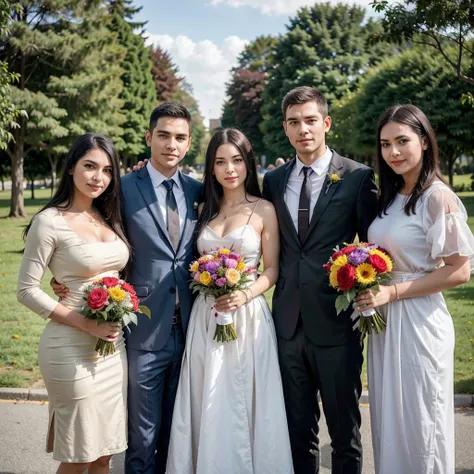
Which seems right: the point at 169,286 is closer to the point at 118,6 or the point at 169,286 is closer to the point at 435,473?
the point at 435,473

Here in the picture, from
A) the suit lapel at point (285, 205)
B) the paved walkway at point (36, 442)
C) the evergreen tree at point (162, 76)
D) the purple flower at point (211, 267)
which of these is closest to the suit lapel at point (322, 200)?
the suit lapel at point (285, 205)

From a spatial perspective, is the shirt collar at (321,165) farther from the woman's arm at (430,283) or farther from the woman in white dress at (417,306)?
the woman's arm at (430,283)

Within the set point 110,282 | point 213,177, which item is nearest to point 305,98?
point 213,177

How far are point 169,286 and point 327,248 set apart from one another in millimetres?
1289

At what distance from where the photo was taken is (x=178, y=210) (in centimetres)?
463

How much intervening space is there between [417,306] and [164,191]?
7.32 feet

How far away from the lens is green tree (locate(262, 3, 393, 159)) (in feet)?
166

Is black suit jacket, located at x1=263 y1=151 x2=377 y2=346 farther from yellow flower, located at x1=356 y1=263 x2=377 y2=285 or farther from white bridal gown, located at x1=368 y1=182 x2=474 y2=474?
yellow flower, located at x1=356 y1=263 x2=377 y2=285

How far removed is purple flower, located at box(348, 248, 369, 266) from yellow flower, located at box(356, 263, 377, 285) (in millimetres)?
33

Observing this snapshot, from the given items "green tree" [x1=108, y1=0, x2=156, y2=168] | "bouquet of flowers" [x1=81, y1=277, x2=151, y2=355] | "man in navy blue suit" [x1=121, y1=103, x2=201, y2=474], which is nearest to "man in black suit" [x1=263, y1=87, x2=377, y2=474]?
"man in navy blue suit" [x1=121, y1=103, x2=201, y2=474]

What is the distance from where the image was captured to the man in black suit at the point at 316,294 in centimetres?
429

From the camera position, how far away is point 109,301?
12.1 ft

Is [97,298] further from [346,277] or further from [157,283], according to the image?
[346,277]

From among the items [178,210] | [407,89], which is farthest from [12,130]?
[178,210]
